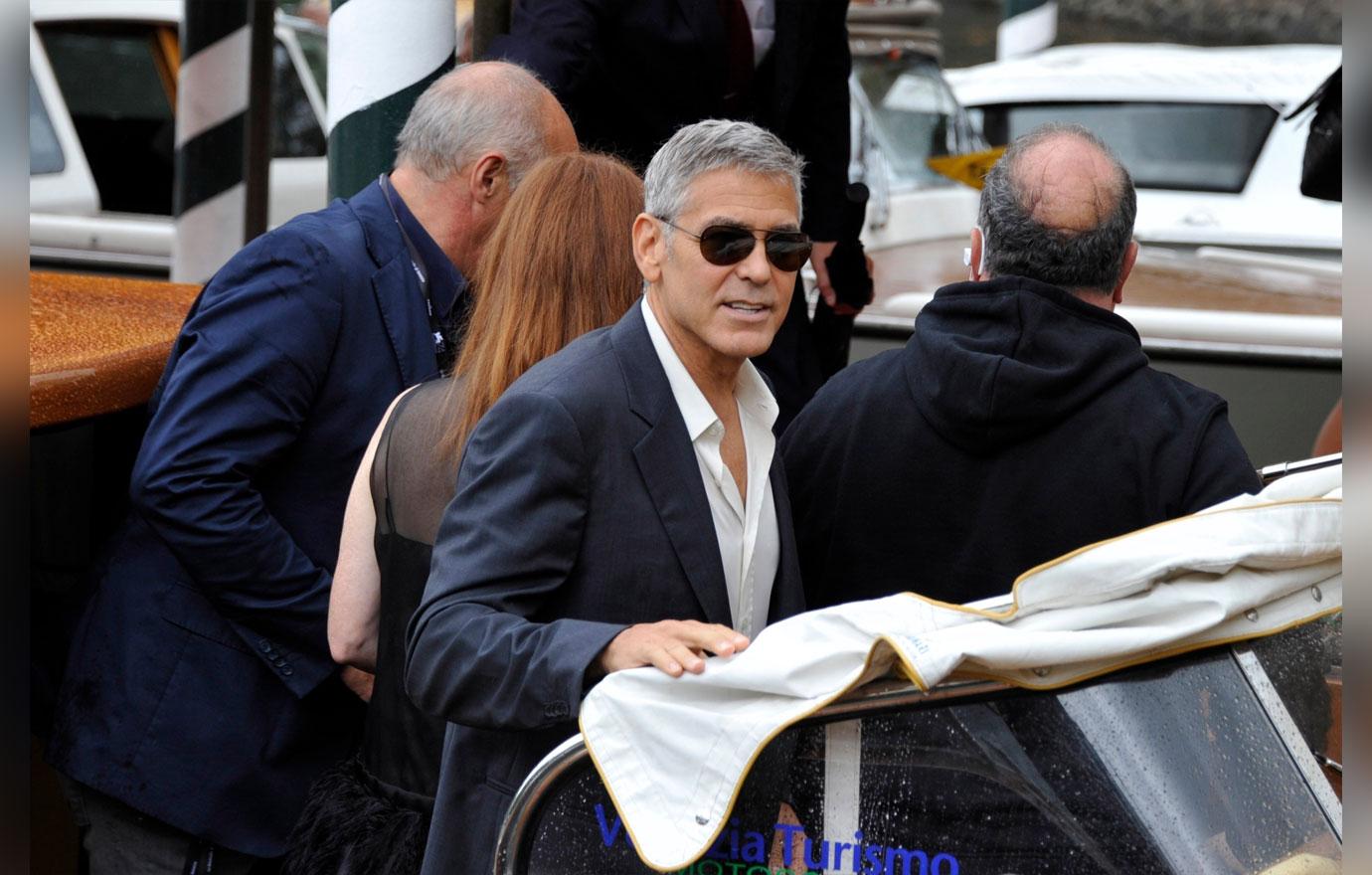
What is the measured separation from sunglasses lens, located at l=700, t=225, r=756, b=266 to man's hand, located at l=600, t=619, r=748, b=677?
50 cm

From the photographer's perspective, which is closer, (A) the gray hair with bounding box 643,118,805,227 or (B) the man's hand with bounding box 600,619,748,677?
(B) the man's hand with bounding box 600,619,748,677

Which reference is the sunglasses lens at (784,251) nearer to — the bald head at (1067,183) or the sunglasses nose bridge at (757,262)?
the sunglasses nose bridge at (757,262)

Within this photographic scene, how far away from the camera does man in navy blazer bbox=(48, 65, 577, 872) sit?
2.68 metres

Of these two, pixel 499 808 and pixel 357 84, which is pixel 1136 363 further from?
pixel 357 84

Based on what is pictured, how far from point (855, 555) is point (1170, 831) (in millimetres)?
877

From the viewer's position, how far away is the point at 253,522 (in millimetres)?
2688

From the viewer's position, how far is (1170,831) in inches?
65.4

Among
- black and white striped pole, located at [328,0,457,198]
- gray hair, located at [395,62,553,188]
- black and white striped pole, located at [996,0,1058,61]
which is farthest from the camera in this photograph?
black and white striped pole, located at [996,0,1058,61]

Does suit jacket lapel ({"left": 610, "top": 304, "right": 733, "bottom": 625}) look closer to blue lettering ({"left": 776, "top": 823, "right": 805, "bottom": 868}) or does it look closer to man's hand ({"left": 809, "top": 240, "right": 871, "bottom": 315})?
blue lettering ({"left": 776, "top": 823, "right": 805, "bottom": 868})

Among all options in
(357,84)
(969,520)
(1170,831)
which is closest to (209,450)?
(357,84)

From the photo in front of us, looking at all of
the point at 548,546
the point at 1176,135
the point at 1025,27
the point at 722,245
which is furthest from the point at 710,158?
the point at 1025,27

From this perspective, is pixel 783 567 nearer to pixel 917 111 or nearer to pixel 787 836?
pixel 787 836

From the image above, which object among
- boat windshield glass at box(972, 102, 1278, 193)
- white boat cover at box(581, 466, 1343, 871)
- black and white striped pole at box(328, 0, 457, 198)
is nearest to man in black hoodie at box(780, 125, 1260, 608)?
white boat cover at box(581, 466, 1343, 871)

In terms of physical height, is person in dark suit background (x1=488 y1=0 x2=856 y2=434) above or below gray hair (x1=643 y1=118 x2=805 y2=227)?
below
